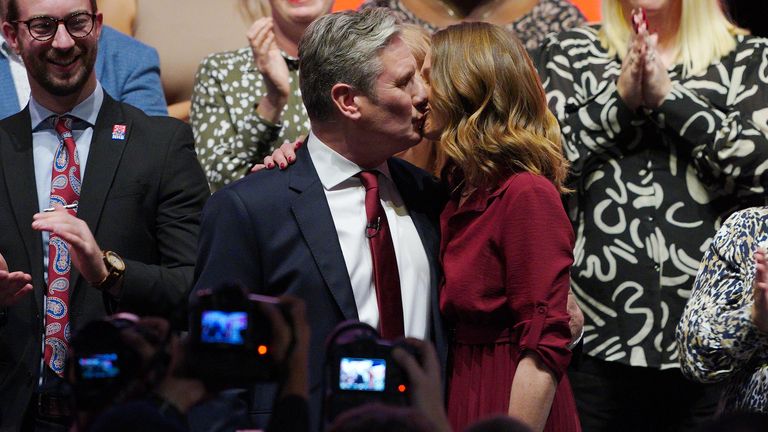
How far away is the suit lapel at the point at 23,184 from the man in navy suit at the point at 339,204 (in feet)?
1.92

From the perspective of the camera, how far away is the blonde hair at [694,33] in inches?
145

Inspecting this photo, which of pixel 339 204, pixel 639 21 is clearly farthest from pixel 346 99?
pixel 639 21

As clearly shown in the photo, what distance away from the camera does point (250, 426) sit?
2.13 m

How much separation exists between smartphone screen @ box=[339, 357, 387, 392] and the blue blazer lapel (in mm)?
2036

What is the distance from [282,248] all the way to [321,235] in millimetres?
89

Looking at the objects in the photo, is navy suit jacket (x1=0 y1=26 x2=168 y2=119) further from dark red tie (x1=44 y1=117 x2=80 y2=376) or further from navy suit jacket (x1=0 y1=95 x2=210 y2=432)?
dark red tie (x1=44 y1=117 x2=80 y2=376)

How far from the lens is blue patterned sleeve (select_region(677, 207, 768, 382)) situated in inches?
115

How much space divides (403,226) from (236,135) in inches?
44.0

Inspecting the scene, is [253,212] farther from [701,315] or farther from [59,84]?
[701,315]

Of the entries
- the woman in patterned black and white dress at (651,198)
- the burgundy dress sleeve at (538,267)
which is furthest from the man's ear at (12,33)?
the woman in patterned black and white dress at (651,198)

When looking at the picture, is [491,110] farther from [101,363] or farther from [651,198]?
[101,363]

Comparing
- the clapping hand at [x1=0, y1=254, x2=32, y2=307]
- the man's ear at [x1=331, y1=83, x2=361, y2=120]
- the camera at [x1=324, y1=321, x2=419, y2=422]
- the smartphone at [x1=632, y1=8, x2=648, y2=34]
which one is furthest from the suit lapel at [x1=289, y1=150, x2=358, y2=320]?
the smartphone at [x1=632, y1=8, x2=648, y2=34]

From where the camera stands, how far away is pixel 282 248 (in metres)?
2.68

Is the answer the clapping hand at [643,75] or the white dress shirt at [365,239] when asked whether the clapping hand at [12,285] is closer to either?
the white dress shirt at [365,239]
